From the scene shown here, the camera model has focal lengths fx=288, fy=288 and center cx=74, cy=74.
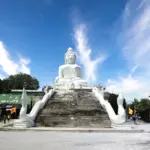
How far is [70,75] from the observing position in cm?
3778

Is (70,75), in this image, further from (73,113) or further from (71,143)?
(71,143)

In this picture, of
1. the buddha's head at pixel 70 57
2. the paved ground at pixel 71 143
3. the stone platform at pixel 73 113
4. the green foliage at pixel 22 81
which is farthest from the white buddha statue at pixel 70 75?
the paved ground at pixel 71 143

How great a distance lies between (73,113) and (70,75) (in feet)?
53.6

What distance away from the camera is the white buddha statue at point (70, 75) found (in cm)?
3512

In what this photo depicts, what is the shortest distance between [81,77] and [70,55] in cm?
350

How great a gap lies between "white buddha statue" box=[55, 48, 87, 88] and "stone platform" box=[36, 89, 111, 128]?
776 cm

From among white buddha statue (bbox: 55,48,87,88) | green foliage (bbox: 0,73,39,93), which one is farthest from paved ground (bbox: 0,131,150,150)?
green foliage (bbox: 0,73,39,93)

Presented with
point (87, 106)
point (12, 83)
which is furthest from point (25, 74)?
point (87, 106)

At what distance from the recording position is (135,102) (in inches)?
2768

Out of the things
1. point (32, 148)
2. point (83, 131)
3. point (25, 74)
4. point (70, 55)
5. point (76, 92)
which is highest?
point (25, 74)

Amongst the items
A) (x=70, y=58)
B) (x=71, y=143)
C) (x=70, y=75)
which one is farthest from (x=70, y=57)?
(x=71, y=143)

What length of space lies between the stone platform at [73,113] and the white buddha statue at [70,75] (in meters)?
7.76

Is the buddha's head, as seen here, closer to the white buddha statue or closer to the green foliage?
the white buddha statue

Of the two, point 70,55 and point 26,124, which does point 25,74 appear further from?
point 26,124
